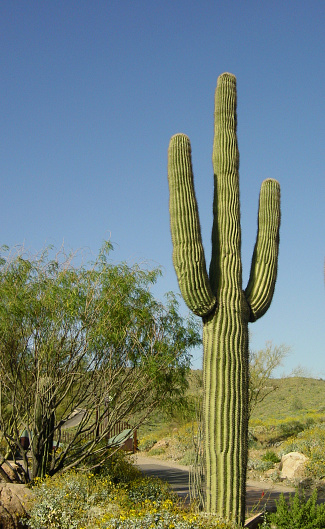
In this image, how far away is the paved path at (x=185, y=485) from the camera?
35.7 feet

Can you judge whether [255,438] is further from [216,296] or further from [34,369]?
[216,296]

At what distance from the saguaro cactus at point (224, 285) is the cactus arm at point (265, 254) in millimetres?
16

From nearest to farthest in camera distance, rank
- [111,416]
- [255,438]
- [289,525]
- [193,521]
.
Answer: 1. [193,521]
2. [289,525]
3. [111,416]
4. [255,438]

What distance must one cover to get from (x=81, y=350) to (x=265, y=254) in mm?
4016

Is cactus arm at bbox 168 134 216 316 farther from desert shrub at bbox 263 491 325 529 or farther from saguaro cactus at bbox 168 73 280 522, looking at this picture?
desert shrub at bbox 263 491 325 529

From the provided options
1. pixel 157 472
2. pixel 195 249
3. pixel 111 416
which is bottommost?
pixel 157 472

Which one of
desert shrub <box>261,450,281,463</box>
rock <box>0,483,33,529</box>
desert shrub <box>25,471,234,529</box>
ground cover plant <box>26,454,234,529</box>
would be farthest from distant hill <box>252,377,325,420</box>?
rock <box>0,483,33,529</box>

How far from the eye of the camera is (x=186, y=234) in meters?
8.18

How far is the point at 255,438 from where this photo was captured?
21.8 meters

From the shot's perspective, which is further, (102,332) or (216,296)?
(102,332)

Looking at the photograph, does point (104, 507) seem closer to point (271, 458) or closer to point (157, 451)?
point (271, 458)

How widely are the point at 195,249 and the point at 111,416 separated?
4.42m

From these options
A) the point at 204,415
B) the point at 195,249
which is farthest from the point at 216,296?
the point at 204,415

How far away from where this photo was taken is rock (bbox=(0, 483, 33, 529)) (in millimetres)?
7516
